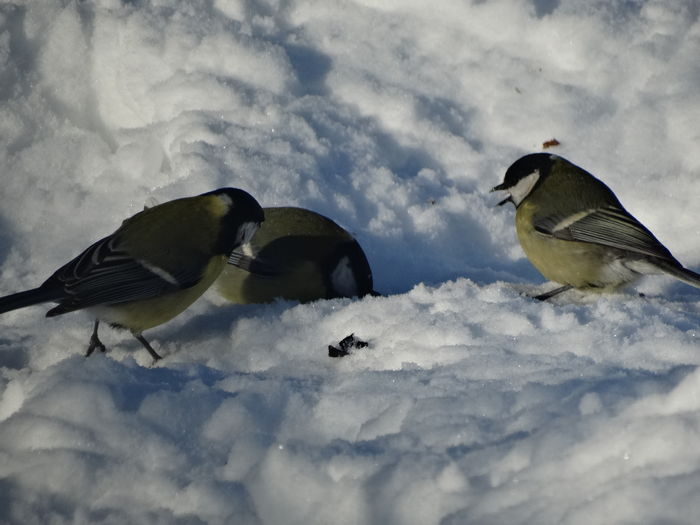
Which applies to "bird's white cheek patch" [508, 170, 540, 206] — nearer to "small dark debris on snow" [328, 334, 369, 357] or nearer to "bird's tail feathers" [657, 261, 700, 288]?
"bird's tail feathers" [657, 261, 700, 288]

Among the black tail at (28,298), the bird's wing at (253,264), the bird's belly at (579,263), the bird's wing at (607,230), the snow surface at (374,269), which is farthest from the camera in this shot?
the bird's wing at (253,264)

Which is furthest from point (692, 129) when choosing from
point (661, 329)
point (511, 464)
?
point (511, 464)

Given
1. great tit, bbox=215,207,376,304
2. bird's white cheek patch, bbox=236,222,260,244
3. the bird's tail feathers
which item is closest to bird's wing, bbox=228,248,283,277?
great tit, bbox=215,207,376,304

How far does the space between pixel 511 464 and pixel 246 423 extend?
787 mm

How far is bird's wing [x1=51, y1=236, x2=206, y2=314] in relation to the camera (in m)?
3.22

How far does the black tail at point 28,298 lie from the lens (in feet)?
10.1

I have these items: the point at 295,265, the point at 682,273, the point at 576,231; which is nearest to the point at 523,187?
the point at 576,231

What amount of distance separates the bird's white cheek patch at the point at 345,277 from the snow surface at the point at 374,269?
11.4 inches

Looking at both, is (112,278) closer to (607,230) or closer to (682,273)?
(607,230)

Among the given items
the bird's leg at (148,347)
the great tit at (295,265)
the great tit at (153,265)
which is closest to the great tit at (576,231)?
the great tit at (295,265)

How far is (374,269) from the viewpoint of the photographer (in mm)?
4164

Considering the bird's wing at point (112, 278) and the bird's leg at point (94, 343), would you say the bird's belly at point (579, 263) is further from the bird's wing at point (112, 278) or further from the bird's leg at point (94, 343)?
the bird's leg at point (94, 343)

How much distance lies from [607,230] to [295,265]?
1.34 m

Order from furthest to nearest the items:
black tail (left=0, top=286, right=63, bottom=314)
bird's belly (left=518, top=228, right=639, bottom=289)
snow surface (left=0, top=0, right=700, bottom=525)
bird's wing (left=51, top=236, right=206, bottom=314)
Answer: bird's belly (left=518, top=228, right=639, bottom=289)
bird's wing (left=51, top=236, right=206, bottom=314)
black tail (left=0, top=286, right=63, bottom=314)
snow surface (left=0, top=0, right=700, bottom=525)
